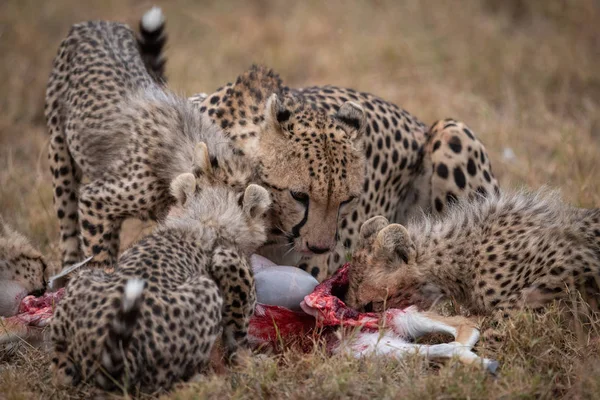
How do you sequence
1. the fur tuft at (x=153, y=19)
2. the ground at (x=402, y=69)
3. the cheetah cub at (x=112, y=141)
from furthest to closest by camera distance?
the ground at (x=402, y=69), the fur tuft at (x=153, y=19), the cheetah cub at (x=112, y=141)

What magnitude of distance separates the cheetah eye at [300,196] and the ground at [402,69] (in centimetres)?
79

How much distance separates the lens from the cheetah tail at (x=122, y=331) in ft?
9.39

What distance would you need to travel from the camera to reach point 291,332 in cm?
380

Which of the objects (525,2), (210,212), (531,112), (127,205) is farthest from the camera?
(525,2)

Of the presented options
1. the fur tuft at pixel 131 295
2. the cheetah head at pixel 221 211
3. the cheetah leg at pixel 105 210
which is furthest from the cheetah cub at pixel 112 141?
the fur tuft at pixel 131 295

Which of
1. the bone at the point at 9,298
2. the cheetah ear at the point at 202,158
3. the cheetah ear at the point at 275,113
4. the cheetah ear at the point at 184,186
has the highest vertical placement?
the cheetah ear at the point at 275,113

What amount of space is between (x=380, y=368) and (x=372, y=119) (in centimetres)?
206

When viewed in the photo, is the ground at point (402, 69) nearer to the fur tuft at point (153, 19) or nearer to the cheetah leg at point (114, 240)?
the fur tuft at point (153, 19)

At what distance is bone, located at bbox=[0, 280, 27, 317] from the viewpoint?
13.0 ft

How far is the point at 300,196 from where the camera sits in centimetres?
397

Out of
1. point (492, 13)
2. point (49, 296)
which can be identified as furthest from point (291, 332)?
point (492, 13)

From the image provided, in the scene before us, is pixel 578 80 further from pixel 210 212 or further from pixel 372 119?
pixel 210 212

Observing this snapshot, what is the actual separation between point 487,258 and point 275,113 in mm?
1206

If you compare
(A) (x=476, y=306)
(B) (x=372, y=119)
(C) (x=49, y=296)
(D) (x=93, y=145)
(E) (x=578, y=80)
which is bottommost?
(C) (x=49, y=296)
